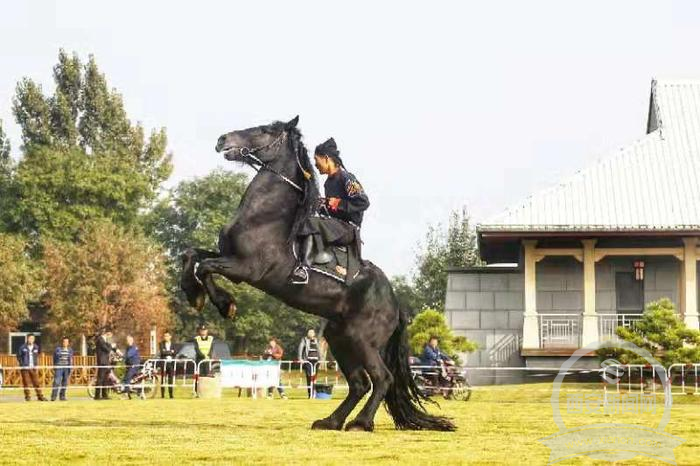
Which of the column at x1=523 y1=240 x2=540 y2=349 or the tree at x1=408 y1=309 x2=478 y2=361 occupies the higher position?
the column at x1=523 y1=240 x2=540 y2=349

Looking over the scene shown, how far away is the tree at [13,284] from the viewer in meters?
71.6

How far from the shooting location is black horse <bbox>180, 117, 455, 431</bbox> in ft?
50.4

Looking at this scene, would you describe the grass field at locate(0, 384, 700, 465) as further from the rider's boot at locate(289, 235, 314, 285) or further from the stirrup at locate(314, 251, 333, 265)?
the stirrup at locate(314, 251, 333, 265)

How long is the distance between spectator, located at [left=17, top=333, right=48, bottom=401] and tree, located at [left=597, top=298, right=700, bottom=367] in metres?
14.4

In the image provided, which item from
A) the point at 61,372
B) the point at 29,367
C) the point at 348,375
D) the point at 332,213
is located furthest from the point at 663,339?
the point at 332,213

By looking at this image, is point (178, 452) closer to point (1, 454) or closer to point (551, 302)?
point (1, 454)

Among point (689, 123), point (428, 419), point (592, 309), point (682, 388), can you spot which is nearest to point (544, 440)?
point (428, 419)

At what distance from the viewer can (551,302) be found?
150 ft

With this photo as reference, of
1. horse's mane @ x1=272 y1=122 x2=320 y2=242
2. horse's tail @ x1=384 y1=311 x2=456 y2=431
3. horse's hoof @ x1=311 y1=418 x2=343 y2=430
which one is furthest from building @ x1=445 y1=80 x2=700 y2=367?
horse's hoof @ x1=311 y1=418 x2=343 y2=430

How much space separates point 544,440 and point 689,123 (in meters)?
35.8

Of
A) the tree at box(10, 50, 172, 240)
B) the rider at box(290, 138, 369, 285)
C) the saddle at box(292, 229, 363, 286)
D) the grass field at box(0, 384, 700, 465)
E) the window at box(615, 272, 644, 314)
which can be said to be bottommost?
the grass field at box(0, 384, 700, 465)

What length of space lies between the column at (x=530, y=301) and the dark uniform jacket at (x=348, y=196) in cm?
2825

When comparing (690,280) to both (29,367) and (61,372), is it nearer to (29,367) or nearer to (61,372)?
(61,372)

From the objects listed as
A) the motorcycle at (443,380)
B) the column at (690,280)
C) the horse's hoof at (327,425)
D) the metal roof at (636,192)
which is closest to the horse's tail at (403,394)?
the horse's hoof at (327,425)
